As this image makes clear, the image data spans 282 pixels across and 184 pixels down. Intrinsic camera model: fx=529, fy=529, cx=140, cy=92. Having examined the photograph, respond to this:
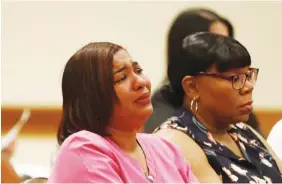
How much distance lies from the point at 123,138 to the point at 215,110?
42 centimetres

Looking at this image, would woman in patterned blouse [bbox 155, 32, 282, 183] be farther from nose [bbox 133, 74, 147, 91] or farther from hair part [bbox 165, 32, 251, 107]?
nose [bbox 133, 74, 147, 91]

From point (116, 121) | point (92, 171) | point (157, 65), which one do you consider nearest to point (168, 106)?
point (116, 121)

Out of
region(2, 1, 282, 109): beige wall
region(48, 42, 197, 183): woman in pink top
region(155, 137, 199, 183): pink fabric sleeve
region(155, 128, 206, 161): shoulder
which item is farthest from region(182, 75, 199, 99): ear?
region(2, 1, 282, 109): beige wall

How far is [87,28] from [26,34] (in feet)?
1.05

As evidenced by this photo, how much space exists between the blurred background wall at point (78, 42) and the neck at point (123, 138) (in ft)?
4.81

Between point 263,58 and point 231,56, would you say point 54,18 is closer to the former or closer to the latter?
point 263,58

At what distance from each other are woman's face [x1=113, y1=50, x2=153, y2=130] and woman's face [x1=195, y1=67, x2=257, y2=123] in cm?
36

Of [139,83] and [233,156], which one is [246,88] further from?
[139,83]

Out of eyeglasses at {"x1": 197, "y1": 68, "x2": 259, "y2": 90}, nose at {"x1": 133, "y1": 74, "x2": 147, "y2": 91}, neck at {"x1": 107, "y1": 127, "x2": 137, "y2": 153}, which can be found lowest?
neck at {"x1": 107, "y1": 127, "x2": 137, "y2": 153}

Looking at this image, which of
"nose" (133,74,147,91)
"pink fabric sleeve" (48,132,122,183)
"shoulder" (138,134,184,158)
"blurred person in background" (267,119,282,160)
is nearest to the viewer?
"pink fabric sleeve" (48,132,122,183)

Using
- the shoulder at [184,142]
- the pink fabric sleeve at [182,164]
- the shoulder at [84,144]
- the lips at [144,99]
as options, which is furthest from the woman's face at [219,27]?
the shoulder at [84,144]

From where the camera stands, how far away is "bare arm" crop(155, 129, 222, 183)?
1.42 meters

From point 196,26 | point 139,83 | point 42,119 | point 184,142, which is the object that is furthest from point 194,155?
point 42,119

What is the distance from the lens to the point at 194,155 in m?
1.45
